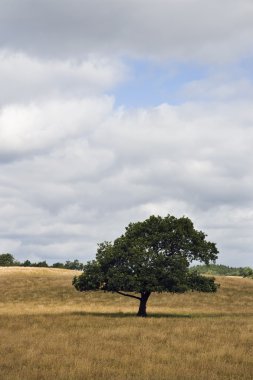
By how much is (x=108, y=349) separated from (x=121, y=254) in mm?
24924

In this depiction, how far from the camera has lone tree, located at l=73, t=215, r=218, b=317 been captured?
46781 millimetres

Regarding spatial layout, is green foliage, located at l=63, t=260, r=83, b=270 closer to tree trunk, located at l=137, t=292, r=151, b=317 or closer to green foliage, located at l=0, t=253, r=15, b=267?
green foliage, located at l=0, t=253, r=15, b=267

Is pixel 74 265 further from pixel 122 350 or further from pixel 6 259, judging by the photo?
pixel 122 350

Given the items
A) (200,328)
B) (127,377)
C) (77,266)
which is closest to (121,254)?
(200,328)

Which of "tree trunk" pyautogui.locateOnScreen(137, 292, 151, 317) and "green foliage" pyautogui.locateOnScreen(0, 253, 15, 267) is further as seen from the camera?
"green foliage" pyautogui.locateOnScreen(0, 253, 15, 267)

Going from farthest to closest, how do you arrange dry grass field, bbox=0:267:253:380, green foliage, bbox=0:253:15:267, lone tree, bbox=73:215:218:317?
green foliage, bbox=0:253:15:267, lone tree, bbox=73:215:218:317, dry grass field, bbox=0:267:253:380

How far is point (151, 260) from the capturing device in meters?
48.1

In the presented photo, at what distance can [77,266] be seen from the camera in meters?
186

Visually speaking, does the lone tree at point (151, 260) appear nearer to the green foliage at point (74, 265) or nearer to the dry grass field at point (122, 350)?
the dry grass field at point (122, 350)

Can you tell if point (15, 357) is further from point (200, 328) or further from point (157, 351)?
point (200, 328)

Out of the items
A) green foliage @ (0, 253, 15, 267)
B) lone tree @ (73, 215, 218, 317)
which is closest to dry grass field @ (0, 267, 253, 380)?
lone tree @ (73, 215, 218, 317)

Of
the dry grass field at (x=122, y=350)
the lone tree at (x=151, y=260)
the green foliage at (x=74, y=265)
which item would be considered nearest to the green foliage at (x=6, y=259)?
the green foliage at (x=74, y=265)

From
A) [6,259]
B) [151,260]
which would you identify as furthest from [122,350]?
[6,259]

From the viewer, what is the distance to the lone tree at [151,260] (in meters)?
46.8
